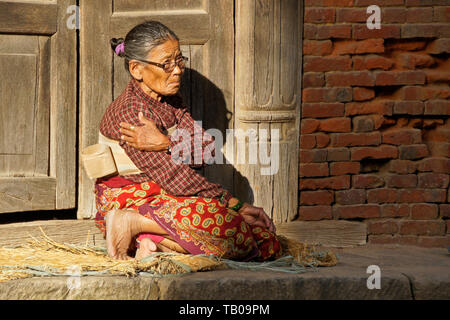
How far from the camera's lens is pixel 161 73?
468 cm

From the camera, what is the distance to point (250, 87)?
5266mm

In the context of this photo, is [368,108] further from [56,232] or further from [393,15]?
[56,232]

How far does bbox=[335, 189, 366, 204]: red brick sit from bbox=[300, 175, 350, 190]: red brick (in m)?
0.04

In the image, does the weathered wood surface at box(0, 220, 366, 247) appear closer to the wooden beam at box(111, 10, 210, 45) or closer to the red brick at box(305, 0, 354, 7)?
the wooden beam at box(111, 10, 210, 45)

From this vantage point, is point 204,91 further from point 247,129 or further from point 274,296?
point 274,296

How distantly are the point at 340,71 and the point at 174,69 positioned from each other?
1.28 m

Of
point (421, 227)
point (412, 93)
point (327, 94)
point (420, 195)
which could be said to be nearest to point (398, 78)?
point (412, 93)

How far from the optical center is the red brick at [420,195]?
548 cm

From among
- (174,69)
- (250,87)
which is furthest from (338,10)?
(174,69)

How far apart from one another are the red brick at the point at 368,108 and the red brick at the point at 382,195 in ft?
1.76

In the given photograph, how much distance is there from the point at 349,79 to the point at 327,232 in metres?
1.05

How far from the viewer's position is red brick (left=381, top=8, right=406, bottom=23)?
5.34m

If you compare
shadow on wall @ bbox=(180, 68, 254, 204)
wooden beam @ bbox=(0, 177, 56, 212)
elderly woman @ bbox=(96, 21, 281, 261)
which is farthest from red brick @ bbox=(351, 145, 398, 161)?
wooden beam @ bbox=(0, 177, 56, 212)

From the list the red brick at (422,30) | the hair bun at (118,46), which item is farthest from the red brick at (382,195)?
the hair bun at (118,46)
